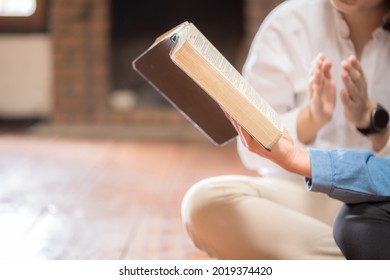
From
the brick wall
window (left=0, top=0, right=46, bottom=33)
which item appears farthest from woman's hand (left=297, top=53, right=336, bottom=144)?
window (left=0, top=0, right=46, bottom=33)

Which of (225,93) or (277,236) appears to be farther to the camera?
(277,236)

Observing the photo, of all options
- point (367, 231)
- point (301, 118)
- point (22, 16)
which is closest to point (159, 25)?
point (22, 16)

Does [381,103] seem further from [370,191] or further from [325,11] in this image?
[370,191]

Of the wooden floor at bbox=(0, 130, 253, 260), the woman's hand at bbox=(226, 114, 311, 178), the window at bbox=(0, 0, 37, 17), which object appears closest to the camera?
the woman's hand at bbox=(226, 114, 311, 178)

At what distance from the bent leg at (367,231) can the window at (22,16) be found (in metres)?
2.53

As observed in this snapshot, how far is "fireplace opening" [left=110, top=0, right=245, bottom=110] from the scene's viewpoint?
3375 millimetres

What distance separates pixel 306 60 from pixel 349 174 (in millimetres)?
360

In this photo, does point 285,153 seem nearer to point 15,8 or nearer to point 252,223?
point 252,223

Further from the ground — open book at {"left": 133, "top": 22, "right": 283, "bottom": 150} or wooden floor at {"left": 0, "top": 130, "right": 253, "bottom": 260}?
open book at {"left": 133, "top": 22, "right": 283, "bottom": 150}

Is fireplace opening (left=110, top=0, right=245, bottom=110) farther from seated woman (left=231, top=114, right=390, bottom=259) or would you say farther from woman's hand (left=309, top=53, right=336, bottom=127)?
seated woman (left=231, top=114, right=390, bottom=259)

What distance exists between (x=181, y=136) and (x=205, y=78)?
224 centimetres
